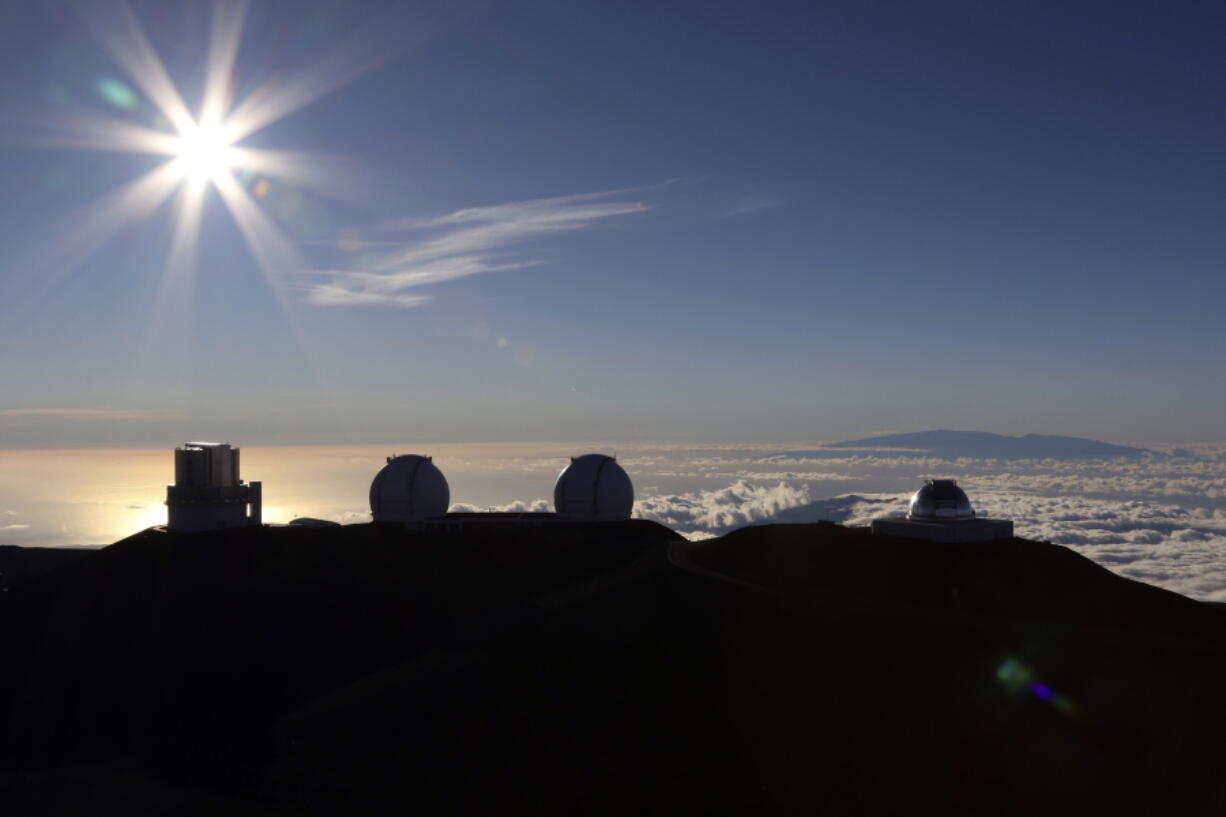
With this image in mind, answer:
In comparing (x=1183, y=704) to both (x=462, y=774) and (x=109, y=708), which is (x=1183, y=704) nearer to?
(x=462, y=774)

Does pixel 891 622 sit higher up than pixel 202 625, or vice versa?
pixel 891 622

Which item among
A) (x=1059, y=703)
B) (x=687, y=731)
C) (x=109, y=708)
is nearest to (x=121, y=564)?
(x=109, y=708)

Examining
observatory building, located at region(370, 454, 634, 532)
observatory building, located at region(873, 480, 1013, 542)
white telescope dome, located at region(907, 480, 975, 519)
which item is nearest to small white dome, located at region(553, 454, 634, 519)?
observatory building, located at region(370, 454, 634, 532)

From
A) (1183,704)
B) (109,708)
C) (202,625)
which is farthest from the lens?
(202,625)

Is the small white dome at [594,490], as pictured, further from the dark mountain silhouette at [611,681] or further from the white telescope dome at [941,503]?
the white telescope dome at [941,503]

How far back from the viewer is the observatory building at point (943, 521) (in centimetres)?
3744

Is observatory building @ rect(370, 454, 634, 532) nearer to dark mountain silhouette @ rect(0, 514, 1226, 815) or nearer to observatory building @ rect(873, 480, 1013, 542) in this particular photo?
dark mountain silhouette @ rect(0, 514, 1226, 815)

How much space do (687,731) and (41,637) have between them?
33.3m

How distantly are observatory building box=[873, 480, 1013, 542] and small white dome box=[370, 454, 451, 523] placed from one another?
2537 cm

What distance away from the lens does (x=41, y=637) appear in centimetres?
3931

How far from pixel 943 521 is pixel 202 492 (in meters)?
40.8

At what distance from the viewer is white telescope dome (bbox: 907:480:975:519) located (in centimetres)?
3859

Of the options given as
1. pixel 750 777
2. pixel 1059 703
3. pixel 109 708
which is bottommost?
pixel 109 708

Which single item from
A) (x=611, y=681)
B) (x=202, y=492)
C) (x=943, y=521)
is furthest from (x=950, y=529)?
(x=202, y=492)
